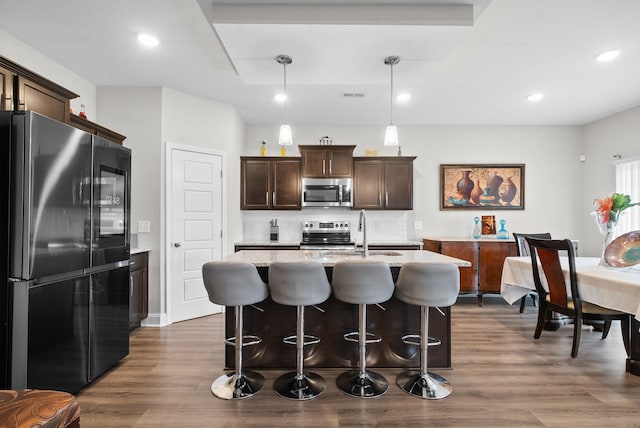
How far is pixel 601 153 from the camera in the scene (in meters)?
5.07

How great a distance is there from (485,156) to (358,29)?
12.8 feet

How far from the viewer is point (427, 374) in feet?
8.14

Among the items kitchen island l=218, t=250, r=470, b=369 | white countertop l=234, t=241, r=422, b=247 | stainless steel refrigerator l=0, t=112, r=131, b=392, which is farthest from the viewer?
white countertop l=234, t=241, r=422, b=247

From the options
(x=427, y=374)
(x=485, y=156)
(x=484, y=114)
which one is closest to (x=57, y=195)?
(x=427, y=374)

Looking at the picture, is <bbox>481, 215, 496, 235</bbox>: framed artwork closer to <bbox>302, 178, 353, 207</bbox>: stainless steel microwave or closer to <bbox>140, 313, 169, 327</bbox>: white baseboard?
<bbox>302, 178, 353, 207</bbox>: stainless steel microwave

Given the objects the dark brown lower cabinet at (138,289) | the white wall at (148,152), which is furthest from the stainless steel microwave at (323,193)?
the dark brown lower cabinet at (138,289)

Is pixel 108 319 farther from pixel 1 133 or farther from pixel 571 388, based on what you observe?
pixel 571 388

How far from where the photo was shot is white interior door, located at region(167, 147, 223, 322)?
4035mm

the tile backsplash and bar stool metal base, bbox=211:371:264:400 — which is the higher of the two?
the tile backsplash

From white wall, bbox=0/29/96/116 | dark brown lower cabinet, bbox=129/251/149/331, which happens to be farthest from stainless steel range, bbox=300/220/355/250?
white wall, bbox=0/29/96/116

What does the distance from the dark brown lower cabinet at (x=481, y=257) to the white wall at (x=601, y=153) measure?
154 centimetres

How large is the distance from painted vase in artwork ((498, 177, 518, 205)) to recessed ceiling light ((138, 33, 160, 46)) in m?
5.04

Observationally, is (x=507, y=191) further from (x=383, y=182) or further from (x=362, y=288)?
(x=362, y=288)

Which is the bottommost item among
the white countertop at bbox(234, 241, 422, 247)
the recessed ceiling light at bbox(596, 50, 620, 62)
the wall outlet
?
the white countertop at bbox(234, 241, 422, 247)
